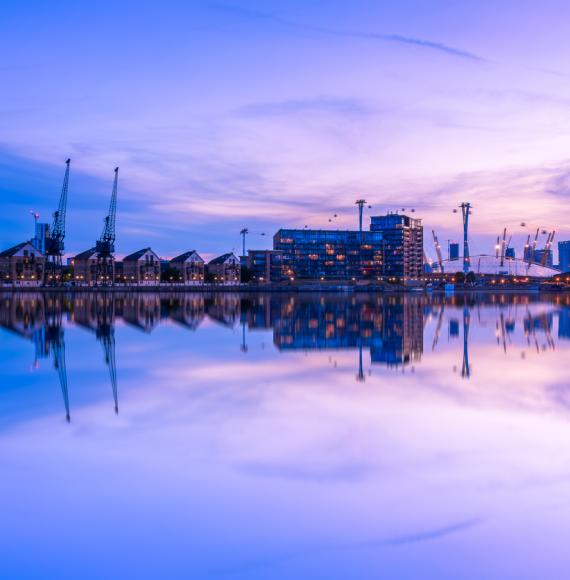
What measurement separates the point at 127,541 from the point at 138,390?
7182 mm

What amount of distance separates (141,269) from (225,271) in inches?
1006

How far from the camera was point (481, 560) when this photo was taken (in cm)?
514

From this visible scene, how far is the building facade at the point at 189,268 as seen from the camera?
15825cm

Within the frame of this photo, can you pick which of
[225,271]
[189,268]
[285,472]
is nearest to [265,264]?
[225,271]

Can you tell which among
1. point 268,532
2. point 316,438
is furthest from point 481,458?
point 268,532

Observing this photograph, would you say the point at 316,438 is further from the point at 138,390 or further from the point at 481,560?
the point at 138,390

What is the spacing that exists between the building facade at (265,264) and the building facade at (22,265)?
233ft

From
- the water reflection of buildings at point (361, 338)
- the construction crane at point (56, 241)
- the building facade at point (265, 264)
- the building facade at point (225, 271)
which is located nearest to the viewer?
the water reflection of buildings at point (361, 338)

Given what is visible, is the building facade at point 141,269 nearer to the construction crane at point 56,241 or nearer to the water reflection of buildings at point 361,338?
the construction crane at point 56,241

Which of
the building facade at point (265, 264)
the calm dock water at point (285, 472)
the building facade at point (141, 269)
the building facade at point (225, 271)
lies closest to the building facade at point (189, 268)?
the building facade at point (225, 271)

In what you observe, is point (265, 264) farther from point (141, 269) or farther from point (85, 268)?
point (85, 268)

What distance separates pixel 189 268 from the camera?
159m

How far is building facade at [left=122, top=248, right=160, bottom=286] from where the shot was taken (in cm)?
14912

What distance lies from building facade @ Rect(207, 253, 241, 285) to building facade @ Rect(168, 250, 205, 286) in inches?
196
